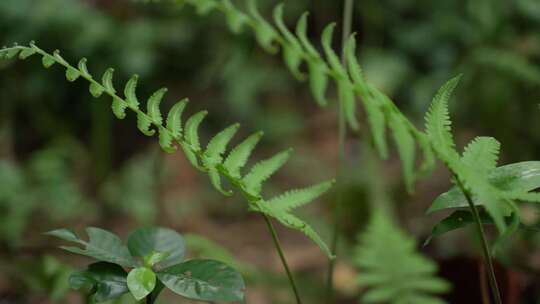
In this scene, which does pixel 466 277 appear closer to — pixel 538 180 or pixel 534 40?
pixel 538 180

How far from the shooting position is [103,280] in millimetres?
754

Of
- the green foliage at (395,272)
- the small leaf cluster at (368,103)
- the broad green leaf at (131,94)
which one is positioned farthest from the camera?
the green foliage at (395,272)

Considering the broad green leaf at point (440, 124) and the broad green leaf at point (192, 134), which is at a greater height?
the broad green leaf at point (192, 134)

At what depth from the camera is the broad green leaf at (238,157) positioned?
72 centimetres

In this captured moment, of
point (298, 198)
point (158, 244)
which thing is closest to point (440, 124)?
point (298, 198)

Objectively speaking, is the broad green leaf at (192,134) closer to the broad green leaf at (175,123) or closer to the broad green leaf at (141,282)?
the broad green leaf at (175,123)

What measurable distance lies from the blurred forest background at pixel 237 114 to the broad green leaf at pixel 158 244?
2.30 feet

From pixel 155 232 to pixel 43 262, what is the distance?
37 cm

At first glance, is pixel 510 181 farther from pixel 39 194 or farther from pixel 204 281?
pixel 39 194

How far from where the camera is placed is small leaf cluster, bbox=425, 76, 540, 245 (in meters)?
0.62

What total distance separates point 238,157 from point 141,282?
0.19 meters

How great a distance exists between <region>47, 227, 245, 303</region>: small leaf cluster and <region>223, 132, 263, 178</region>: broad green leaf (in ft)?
0.42

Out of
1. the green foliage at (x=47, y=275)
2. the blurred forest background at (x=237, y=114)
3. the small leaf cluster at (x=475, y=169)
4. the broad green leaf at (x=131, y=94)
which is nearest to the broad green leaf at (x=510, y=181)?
the small leaf cluster at (x=475, y=169)

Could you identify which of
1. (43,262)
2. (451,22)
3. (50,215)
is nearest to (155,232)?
(43,262)
